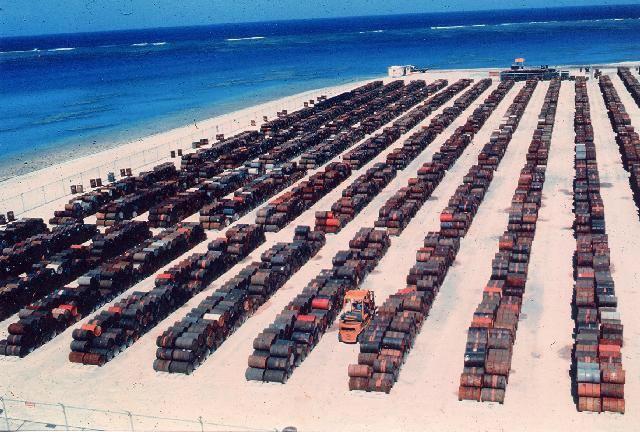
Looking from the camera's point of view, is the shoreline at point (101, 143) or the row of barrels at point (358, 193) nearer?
the row of barrels at point (358, 193)

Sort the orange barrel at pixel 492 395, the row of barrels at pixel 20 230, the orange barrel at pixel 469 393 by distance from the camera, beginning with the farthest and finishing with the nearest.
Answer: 1. the row of barrels at pixel 20 230
2. the orange barrel at pixel 469 393
3. the orange barrel at pixel 492 395

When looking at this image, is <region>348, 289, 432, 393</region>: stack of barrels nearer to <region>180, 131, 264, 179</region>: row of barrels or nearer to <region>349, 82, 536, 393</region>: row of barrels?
<region>349, 82, 536, 393</region>: row of barrels

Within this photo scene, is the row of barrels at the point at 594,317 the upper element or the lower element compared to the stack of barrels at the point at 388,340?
upper

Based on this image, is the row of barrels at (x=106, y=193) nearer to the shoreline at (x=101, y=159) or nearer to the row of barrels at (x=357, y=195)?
the shoreline at (x=101, y=159)

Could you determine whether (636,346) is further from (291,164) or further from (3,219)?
(3,219)

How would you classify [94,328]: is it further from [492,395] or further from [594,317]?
[594,317]

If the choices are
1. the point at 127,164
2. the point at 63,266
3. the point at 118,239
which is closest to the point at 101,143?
the point at 127,164

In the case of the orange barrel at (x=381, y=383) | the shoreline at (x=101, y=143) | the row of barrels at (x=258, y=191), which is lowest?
the shoreline at (x=101, y=143)

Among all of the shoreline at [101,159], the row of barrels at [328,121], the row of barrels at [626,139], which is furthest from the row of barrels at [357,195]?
the shoreline at [101,159]
